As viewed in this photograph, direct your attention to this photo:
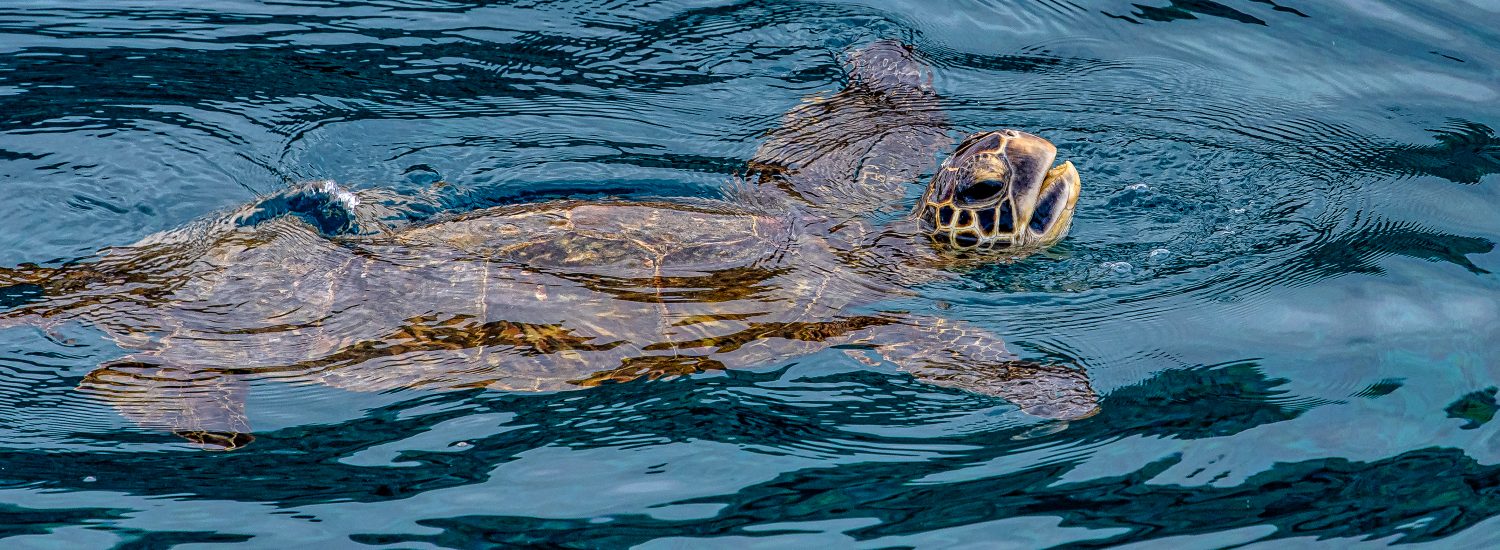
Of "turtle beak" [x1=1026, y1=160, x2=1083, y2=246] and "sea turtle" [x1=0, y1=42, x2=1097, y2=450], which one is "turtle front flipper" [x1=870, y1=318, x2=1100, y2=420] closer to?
"sea turtle" [x1=0, y1=42, x2=1097, y2=450]

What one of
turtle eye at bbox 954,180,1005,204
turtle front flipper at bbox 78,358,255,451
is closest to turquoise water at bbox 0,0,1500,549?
turtle front flipper at bbox 78,358,255,451

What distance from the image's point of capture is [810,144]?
5906 millimetres

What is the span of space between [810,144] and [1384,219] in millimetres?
2779

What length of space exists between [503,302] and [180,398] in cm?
128

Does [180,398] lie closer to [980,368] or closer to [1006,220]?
[980,368]

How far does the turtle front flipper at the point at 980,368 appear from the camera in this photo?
4273mm

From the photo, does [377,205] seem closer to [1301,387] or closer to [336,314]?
[336,314]

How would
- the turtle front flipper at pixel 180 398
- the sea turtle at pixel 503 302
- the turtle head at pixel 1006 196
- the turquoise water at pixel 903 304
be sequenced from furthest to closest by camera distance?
the turtle head at pixel 1006 196 < the sea turtle at pixel 503 302 < the turtle front flipper at pixel 180 398 < the turquoise water at pixel 903 304

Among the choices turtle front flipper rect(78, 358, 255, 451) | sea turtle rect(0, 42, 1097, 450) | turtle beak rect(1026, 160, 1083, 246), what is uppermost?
turtle beak rect(1026, 160, 1083, 246)

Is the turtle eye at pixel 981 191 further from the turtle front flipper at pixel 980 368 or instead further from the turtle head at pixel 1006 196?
the turtle front flipper at pixel 980 368

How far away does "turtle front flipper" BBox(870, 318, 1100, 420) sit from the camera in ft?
14.0

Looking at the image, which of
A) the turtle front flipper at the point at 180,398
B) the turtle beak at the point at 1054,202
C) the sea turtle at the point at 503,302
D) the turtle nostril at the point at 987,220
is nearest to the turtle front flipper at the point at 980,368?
the sea turtle at the point at 503,302

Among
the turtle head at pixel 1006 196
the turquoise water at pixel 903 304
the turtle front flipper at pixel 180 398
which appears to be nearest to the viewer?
the turquoise water at pixel 903 304

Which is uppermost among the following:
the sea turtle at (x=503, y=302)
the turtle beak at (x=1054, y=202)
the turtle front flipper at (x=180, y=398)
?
the turtle beak at (x=1054, y=202)
